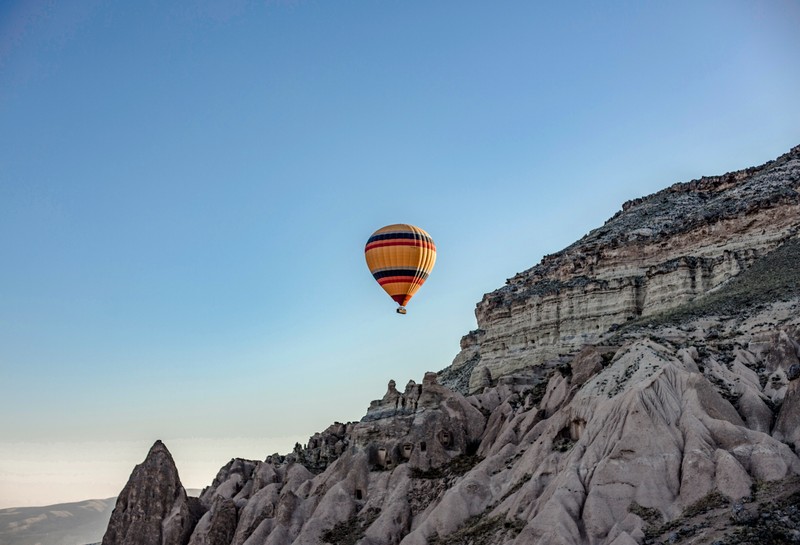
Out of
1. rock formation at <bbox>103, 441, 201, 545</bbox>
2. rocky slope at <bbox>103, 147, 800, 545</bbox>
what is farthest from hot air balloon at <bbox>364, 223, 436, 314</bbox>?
rock formation at <bbox>103, 441, 201, 545</bbox>

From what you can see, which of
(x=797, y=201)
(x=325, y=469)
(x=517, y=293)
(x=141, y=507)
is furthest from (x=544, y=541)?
(x=517, y=293)

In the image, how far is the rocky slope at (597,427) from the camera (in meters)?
50.2

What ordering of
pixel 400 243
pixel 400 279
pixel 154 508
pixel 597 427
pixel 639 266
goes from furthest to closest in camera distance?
pixel 639 266, pixel 400 279, pixel 400 243, pixel 154 508, pixel 597 427

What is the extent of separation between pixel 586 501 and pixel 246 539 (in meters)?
31.7

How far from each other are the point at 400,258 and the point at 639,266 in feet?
91.3

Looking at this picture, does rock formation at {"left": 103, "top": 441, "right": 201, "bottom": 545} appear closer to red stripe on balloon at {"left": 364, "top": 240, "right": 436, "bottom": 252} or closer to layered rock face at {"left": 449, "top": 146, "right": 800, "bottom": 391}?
red stripe on balloon at {"left": 364, "top": 240, "right": 436, "bottom": 252}

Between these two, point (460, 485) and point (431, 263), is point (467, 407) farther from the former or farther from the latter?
point (431, 263)

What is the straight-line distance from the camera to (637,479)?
51.4 meters

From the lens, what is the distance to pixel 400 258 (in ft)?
307

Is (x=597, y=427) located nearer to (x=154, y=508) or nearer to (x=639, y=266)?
(x=154, y=508)

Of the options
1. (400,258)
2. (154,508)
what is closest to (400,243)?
(400,258)

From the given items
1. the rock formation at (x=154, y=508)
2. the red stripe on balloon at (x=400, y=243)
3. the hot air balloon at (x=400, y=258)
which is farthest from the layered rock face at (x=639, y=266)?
the rock formation at (x=154, y=508)

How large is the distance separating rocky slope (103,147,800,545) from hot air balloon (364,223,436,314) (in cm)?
1168

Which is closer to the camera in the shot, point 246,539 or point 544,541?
point 544,541
